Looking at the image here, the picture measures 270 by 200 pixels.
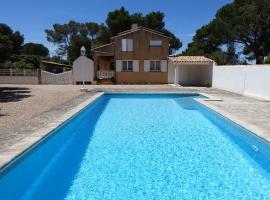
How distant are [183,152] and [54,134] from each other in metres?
3.44

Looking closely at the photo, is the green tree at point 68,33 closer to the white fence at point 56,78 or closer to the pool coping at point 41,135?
the white fence at point 56,78

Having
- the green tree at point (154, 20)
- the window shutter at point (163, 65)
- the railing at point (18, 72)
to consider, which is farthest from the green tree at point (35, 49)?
the window shutter at point (163, 65)

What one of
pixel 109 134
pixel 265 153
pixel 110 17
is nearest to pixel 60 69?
Result: pixel 110 17

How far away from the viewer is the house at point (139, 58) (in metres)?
30.8

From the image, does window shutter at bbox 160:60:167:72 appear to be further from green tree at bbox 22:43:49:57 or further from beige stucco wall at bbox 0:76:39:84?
green tree at bbox 22:43:49:57

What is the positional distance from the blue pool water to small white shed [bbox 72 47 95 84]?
18548 mm

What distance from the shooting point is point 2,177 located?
5.02 meters

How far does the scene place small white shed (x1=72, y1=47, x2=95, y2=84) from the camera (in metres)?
28.9

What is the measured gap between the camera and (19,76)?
29.5 metres

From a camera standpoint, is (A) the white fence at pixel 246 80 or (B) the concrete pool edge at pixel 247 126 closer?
(B) the concrete pool edge at pixel 247 126

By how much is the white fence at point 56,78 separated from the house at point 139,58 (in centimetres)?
292

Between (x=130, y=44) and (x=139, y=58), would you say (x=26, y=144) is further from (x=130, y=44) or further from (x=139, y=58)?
(x=130, y=44)

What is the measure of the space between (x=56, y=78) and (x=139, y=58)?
8657 millimetres

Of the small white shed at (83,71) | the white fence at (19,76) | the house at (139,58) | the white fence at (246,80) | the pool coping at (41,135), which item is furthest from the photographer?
the house at (139,58)
